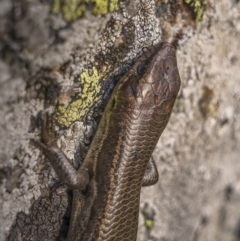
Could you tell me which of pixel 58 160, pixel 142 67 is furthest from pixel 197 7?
pixel 58 160

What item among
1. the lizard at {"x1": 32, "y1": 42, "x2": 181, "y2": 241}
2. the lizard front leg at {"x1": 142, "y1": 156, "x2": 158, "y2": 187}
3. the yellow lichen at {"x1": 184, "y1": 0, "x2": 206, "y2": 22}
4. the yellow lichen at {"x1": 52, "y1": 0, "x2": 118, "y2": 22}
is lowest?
the lizard front leg at {"x1": 142, "y1": 156, "x2": 158, "y2": 187}

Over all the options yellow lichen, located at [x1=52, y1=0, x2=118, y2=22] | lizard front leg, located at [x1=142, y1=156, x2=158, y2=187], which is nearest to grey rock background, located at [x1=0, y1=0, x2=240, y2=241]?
yellow lichen, located at [x1=52, y1=0, x2=118, y2=22]

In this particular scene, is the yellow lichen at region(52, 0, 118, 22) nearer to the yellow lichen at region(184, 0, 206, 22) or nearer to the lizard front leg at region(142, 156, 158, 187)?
the yellow lichen at region(184, 0, 206, 22)

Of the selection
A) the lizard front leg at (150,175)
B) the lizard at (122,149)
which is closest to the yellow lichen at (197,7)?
the lizard at (122,149)

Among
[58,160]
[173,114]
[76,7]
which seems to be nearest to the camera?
[76,7]

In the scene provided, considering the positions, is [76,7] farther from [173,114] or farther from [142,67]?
[173,114]

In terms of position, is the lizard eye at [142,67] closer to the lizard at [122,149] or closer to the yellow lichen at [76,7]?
the lizard at [122,149]
